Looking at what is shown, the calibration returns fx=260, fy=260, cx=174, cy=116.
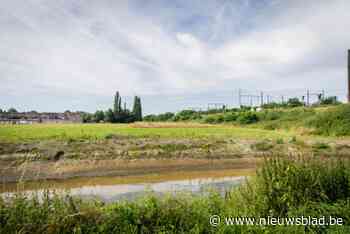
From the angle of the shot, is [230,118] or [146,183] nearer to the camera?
[146,183]

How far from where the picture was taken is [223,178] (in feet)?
45.0

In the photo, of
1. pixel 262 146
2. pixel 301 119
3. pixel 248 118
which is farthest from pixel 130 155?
pixel 248 118

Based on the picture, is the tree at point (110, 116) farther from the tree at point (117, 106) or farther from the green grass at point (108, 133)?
the green grass at point (108, 133)

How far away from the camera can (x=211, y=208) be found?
4.38 m

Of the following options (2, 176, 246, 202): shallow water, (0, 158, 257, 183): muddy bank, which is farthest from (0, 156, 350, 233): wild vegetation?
(0, 158, 257, 183): muddy bank

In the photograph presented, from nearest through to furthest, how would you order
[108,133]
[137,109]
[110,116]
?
[108,133] < [110,116] < [137,109]

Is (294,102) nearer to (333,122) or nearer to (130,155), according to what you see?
(333,122)

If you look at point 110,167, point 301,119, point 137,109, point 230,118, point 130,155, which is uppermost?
point 137,109

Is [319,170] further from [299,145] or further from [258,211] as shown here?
[299,145]

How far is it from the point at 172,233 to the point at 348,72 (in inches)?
1759

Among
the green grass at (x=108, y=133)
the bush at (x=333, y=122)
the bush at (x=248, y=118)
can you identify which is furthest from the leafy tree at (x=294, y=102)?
the green grass at (x=108, y=133)

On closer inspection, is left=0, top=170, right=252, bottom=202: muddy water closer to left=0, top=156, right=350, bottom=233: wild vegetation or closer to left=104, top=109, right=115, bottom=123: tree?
left=0, top=156, right=350, bottom=233: wild vegetation

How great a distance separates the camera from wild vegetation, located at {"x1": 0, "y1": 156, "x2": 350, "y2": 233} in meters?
3.54

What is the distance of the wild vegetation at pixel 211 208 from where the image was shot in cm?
354
